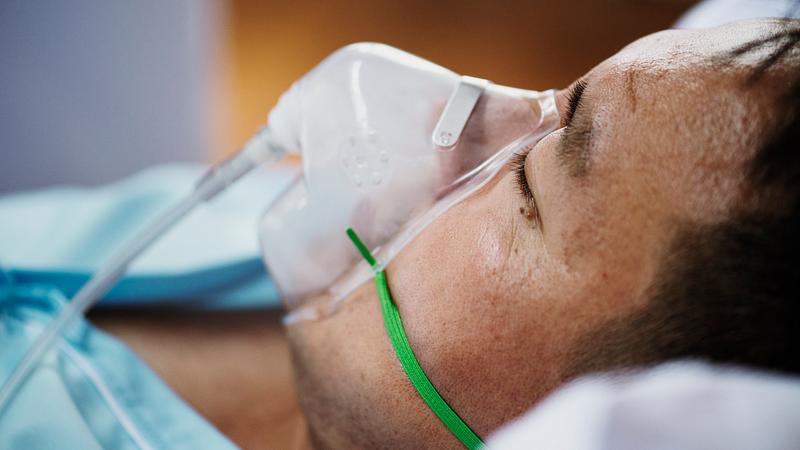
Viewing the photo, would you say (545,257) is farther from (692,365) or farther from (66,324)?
(66,324)

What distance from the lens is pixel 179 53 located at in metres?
2.29

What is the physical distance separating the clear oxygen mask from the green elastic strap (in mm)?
71

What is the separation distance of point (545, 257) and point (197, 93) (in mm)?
2055

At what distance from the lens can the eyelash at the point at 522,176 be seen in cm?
60

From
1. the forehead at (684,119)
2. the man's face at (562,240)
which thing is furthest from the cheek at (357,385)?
the forehead at (684,119)

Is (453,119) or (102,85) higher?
(102,85)

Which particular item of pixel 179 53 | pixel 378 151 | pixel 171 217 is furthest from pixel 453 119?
pixel 179 53

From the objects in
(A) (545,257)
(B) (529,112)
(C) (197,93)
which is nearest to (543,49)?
(C) (197,93)

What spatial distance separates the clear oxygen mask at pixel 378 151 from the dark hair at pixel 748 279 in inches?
9.0

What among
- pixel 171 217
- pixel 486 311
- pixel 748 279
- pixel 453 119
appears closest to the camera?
pixel 748 279

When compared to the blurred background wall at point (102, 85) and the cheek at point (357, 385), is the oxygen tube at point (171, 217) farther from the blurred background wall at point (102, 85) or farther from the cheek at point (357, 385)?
the blurred background wall at point (102, 85)

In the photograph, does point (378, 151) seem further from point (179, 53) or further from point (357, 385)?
point (179, 53)

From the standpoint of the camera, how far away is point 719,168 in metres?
0.50

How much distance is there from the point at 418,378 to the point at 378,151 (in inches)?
10.3
